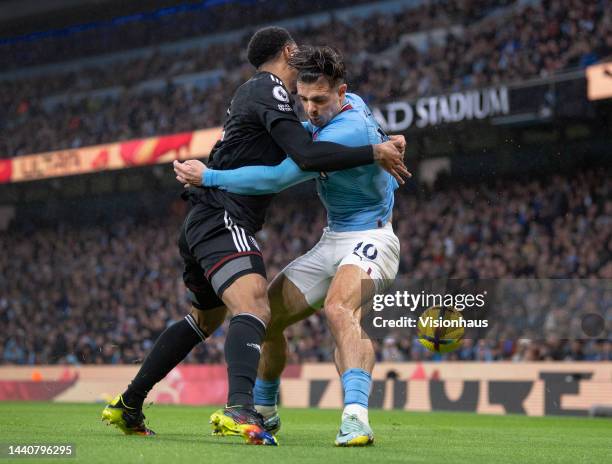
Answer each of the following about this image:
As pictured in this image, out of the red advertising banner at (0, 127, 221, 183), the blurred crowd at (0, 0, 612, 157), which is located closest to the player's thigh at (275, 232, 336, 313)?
the blurred crowd at (0, 0, 612, 157)

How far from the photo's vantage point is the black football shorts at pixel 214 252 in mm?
4879

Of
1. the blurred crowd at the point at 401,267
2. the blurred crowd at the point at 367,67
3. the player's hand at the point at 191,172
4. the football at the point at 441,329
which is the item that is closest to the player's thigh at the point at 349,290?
the player's hand at the point at 191,172

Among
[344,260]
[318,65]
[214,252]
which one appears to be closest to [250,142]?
[318,65]

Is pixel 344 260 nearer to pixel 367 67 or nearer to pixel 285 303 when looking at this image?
pixel 285 303

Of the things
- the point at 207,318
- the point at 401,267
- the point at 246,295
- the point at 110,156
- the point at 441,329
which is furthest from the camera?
the point at 110,156

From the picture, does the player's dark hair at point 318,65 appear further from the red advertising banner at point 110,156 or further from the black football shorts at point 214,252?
the red advertising banner at point 110,156

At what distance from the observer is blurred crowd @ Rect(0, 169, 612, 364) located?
527 inches

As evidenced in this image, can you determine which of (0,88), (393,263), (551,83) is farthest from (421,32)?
(393,263)

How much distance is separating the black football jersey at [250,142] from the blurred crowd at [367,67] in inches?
508

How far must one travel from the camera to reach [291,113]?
16.4ft

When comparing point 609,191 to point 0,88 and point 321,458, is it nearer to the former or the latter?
point 321,458

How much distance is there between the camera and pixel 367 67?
21.8 meters

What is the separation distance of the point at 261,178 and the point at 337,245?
2.03 feet

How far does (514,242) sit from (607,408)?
5.93 m
